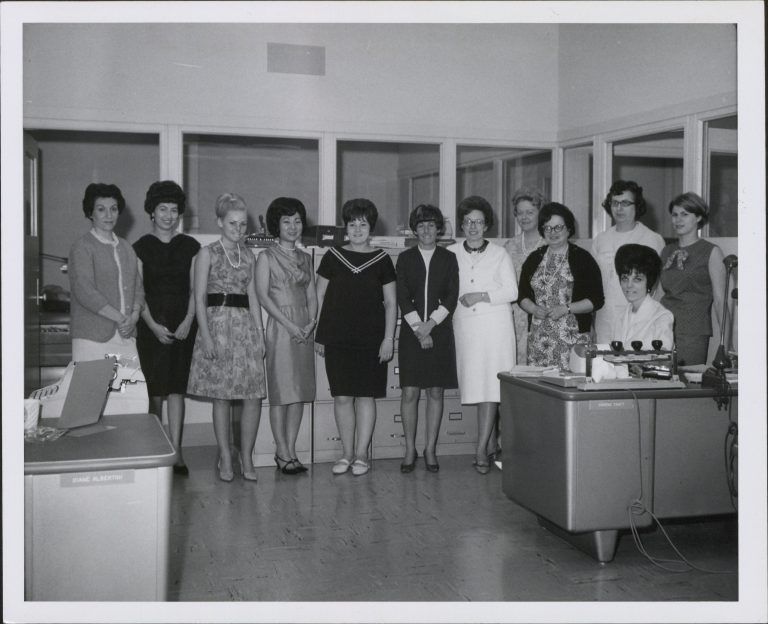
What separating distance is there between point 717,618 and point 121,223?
616 centimetres

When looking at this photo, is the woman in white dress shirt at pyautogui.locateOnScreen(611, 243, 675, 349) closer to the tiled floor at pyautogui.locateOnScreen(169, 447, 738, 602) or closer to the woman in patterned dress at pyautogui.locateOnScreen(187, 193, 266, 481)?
the tiled floor at pyautogui.locateOnScreen(169, 447, 738, 602)

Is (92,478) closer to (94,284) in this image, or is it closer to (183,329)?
(94,284)

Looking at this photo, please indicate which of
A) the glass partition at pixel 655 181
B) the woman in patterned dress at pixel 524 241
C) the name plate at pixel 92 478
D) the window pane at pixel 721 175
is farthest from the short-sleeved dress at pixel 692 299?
the glass partition at pixel 655 181

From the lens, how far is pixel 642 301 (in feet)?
12.5

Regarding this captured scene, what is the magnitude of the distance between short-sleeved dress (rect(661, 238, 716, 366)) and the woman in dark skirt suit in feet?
4.00

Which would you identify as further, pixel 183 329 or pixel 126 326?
pixel 183 329

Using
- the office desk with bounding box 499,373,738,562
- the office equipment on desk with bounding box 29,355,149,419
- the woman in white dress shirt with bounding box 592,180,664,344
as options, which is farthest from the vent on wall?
the office equipment on desk with bounding box 29,355,149,419

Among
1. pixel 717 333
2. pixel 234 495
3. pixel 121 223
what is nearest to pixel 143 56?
pixel 121 223

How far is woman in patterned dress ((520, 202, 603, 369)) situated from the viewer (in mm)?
4578

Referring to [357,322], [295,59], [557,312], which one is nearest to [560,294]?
[557,312]

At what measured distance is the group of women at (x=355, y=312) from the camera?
4605 millimetres

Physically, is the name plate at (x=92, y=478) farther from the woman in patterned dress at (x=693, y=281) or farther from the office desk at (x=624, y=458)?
the woman in patterned dress at (x=693, y=281)

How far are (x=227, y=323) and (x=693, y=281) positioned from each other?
8.23 feet

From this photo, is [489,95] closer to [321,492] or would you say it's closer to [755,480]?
[321,492]
